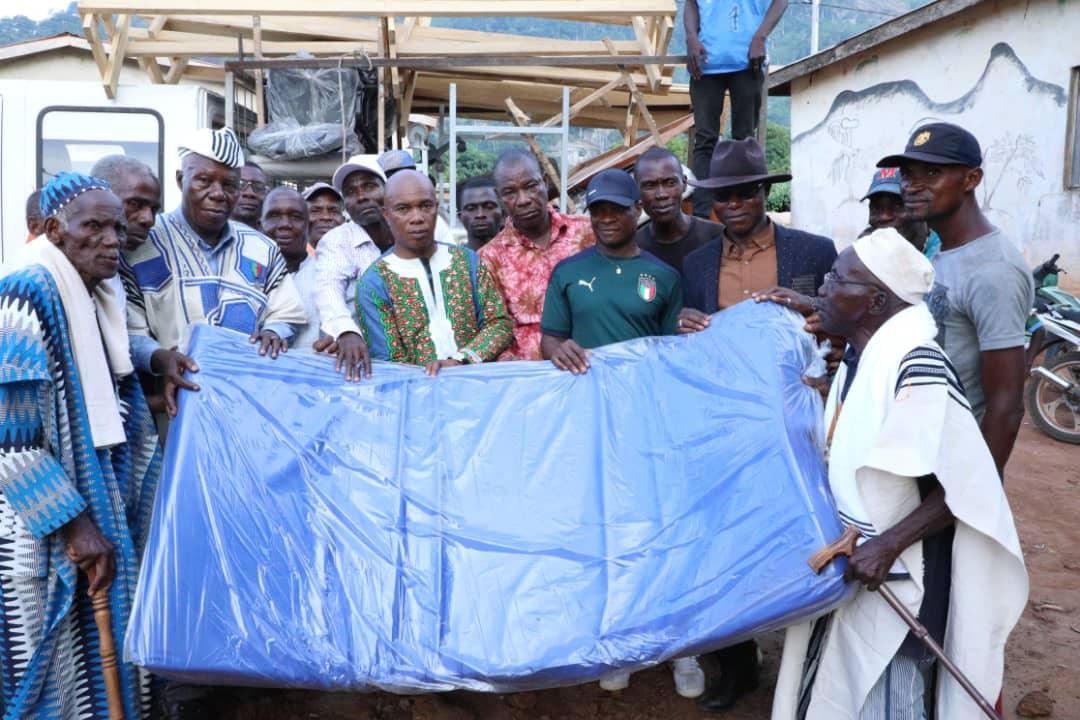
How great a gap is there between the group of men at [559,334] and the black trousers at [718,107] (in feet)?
7.08

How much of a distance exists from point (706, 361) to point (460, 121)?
314 inches

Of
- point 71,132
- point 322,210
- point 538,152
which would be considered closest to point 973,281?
point 322,210

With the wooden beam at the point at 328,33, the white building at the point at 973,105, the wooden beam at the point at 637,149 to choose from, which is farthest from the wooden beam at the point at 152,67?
the white building at the point at 973,105

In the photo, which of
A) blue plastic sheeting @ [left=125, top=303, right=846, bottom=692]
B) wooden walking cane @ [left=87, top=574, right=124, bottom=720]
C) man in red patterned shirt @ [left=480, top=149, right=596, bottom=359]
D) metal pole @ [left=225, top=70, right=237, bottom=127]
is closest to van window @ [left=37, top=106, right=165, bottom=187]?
metal pole @ [left=225, top=70, right=237, bottom=127]

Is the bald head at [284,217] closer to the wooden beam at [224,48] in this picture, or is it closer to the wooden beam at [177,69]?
the wooden beam at [224,48]

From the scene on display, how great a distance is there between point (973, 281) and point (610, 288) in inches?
44.6

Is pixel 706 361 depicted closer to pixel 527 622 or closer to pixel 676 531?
pixel 676 531

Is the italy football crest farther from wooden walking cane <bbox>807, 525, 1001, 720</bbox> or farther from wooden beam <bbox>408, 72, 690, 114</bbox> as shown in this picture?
wooden beam <bbox>408, 72, 690, 114</bbox>

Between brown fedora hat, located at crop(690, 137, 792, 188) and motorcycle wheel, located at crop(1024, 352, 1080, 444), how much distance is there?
4.41 metres

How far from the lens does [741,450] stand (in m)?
2.47

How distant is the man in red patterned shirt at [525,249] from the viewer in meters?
3.39

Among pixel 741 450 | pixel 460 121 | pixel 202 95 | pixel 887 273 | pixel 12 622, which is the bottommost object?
pixel 12 622

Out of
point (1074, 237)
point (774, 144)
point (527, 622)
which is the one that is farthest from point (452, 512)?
point (774, 144)

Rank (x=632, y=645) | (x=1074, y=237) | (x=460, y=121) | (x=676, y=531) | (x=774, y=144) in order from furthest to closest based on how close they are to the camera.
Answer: (x=774, y=144), (x=460, y=121), (x=1074, y=237), (x=676, y=531), (x=632, y=645)
